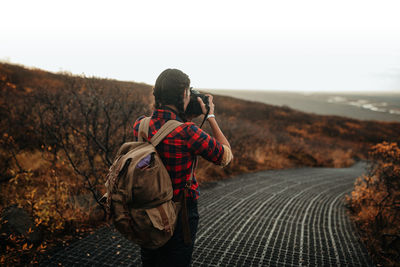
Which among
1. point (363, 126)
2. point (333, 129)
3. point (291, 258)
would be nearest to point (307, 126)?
point (333, 129)

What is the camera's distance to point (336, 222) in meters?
4.82

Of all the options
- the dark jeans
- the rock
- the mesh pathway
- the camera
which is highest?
the camera

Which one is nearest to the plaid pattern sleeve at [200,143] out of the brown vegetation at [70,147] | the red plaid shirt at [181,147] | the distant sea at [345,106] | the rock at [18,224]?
the red plaid shirt at [181,147]

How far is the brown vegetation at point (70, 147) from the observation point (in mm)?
3900

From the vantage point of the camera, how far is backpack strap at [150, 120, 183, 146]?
1.56 m

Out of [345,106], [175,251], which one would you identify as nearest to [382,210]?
[175,251]

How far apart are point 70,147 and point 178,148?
593 cm

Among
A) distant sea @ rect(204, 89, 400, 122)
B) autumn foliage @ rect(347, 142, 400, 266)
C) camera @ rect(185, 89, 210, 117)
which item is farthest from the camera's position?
distant sea @ rect(204, 89, 400, 122)

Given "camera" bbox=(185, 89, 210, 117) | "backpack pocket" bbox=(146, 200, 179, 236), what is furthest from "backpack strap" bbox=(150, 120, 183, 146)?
"backpack pocket" bbox=(146, 200, 179, 236)

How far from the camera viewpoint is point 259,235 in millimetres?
3975

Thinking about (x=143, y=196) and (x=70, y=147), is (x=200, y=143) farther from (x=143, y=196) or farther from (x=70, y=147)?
(x=70, y=147)

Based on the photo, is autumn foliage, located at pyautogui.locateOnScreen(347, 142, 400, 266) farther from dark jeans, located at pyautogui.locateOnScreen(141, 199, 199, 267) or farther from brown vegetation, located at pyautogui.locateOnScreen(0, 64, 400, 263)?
brown vegetation, located at pyautogui.locateOnScreen(0, 64, 400, 263)

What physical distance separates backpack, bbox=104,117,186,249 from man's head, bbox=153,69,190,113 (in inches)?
7.2

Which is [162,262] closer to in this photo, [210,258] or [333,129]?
[210,258]
